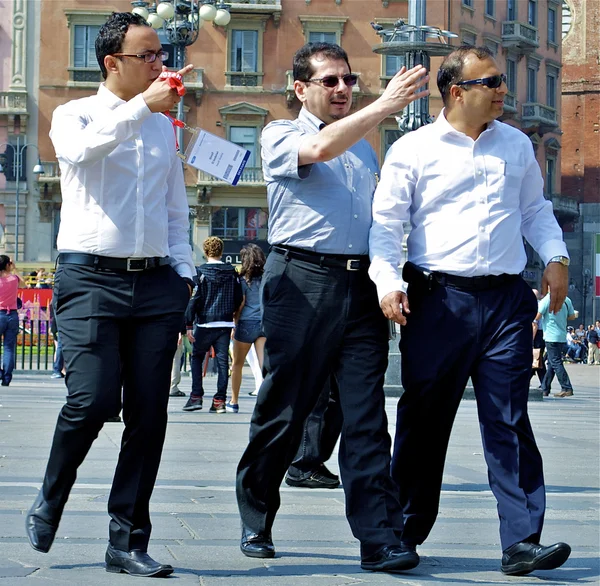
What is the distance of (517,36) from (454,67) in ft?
186

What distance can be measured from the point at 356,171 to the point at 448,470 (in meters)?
3.61

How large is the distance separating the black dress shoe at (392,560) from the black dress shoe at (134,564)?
0.74 meters

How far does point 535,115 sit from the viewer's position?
62125 mm

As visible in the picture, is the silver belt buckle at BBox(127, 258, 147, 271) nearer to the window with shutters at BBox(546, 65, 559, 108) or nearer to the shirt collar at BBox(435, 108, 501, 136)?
the shirt collar at BBox(435, 108, 501, 136)

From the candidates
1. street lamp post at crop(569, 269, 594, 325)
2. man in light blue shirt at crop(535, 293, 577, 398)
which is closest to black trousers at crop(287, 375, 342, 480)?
man in light blue shirt at crop(535, 293, 577, 398)

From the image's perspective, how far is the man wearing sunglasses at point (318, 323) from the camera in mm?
5285

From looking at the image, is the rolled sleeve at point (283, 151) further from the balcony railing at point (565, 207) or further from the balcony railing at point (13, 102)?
the balcony railing at point (565, 207)

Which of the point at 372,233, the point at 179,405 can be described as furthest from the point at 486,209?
the point at 179,405

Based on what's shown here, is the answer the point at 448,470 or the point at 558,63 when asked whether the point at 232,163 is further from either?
the point at 558,63

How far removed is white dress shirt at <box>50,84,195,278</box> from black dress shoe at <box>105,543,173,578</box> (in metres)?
1.02

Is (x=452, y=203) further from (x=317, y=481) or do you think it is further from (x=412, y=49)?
(x=412, y=49)

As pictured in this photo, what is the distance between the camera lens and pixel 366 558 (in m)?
5.11

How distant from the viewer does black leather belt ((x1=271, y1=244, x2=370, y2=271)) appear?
5.40 meters

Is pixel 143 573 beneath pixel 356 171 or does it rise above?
beneath
